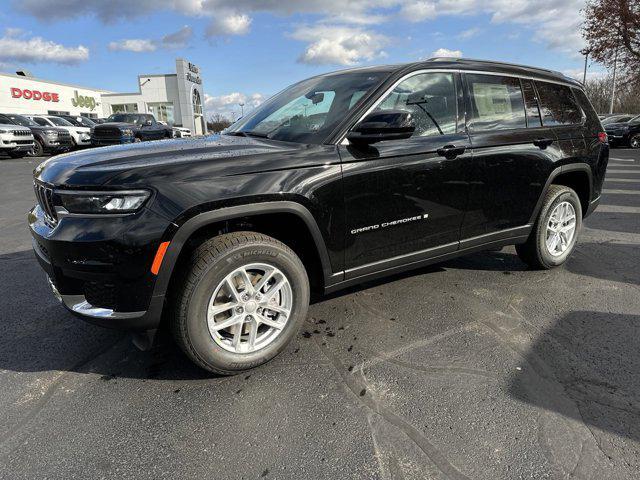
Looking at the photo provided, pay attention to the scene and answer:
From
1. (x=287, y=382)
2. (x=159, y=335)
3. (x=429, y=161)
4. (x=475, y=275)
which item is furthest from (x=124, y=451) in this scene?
(x=475, y=275)

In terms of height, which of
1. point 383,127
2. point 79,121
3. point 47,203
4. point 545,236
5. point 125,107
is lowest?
point 545,236

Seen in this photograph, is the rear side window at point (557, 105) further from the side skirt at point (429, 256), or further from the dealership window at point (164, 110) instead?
the dealership window at point (164, 110)

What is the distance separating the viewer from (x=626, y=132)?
2005 cm

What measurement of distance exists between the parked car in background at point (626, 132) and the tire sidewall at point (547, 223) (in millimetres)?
19527

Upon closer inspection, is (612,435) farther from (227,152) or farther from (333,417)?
(227,152)

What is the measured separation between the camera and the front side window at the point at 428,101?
10.3 ft

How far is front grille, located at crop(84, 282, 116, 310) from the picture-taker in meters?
2.38

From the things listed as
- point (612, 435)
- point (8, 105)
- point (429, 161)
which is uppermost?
point (8, 105)

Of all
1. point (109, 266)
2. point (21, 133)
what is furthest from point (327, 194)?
point (21, 133)

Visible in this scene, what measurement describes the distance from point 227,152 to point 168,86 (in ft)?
189

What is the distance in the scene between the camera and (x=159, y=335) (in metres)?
Result: 3.22

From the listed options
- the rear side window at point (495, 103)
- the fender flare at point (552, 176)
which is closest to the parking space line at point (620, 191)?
the fender flare at point (552, 176)

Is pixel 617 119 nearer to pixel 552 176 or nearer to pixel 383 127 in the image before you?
pixel 552 176

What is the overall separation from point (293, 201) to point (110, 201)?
973mm
